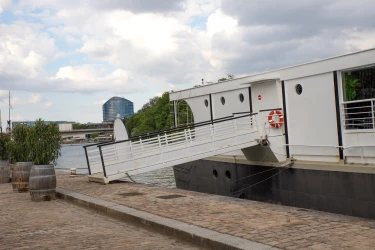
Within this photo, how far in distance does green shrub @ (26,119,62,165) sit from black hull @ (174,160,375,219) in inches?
270

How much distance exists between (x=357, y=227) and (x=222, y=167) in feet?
41.0

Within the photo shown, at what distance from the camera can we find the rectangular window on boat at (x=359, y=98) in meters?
13.0

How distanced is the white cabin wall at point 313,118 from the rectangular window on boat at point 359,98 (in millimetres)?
409

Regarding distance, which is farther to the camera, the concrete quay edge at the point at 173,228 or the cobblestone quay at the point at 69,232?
the cobblestone quay at the point at 69,232

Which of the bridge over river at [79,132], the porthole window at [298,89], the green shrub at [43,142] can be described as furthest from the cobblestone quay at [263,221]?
the bridge over river at [79,132]

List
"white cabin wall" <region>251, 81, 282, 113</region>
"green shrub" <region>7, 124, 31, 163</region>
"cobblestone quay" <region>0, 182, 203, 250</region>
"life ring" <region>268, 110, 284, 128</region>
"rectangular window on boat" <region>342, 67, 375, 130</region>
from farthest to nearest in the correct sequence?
"green shrub" <region>7, 124, 31, 163</region>
"white cabin wall" <region>251, 81, 282, 113</region>
"life ring" <region>268, 110, 284, 128</region>
"rectangular window on boat" <region>342, 67, 375, 130</region>
"cobblestone quay" <region>0, 182, 203, 250</region>

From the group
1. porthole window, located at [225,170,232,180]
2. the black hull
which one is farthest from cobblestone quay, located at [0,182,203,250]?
porthole window, located at [225,170,232,180]

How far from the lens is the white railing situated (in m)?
12.9

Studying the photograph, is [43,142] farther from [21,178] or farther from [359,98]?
[359,98]

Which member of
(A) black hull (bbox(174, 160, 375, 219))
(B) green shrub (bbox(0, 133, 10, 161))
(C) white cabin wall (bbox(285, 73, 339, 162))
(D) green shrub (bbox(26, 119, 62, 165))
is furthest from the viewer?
(B) green shrub (bbox(0, 133, 10, 161))

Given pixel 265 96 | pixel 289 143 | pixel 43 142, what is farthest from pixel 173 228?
pixel 265 96

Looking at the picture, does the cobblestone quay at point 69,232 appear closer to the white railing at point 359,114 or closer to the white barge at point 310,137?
the white barge at point 310,137

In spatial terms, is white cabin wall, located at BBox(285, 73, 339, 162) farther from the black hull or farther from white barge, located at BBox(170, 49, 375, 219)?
the black hull

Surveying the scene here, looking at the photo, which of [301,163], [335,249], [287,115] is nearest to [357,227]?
[335,249]
